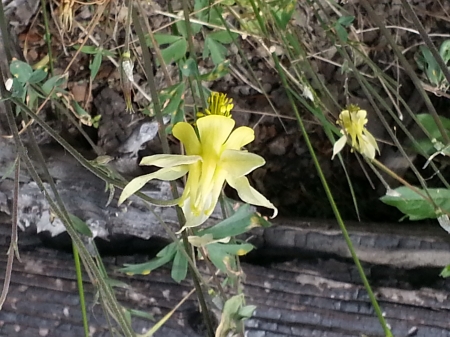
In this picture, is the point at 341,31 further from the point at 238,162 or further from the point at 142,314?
the point at 142,314

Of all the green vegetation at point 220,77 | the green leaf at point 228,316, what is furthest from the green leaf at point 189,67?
the green leaf at point 228,316

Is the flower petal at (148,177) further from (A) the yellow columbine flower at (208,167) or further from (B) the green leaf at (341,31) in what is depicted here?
(B) the green leaf at (341,31)

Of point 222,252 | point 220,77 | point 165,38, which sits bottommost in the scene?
→ point 222,252

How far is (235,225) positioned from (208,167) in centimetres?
11

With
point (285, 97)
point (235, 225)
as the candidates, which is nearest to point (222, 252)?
point (235, 225)

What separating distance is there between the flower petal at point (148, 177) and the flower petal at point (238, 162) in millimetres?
45

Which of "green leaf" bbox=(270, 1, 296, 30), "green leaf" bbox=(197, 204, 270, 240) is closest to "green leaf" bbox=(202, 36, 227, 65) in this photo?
"green leaf" bbox=(270, 1, 296, 30)

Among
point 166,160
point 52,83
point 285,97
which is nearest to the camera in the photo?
point 166,160

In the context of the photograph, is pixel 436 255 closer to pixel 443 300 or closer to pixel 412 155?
pixel 443 300

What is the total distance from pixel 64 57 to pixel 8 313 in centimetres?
56

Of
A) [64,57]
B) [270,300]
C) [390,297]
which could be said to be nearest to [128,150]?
[64,57]

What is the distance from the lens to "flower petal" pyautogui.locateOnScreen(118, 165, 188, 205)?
1.62 ft

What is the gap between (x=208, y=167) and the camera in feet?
1.68

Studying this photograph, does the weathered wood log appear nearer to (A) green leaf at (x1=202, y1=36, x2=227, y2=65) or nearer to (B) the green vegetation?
(B) the green vegetation
